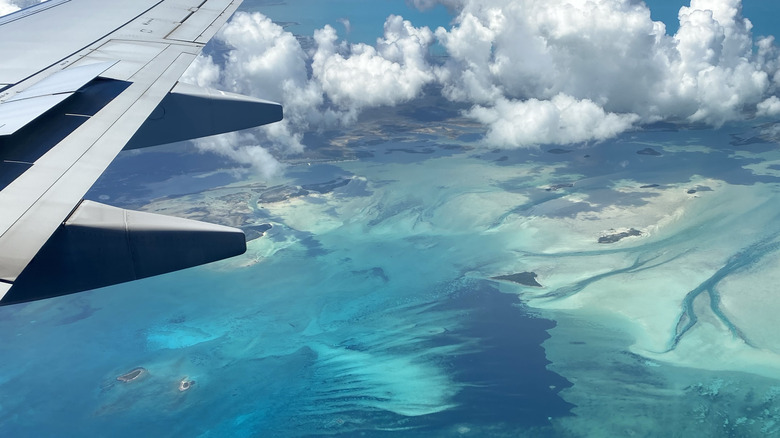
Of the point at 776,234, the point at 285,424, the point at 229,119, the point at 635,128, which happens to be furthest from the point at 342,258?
the point at 635,128

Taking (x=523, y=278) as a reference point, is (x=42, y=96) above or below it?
above

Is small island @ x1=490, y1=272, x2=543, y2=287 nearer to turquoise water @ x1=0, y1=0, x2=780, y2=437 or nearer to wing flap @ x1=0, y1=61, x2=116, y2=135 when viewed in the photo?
turquoise water @ x1=0, y1=0, x2=780, y2=437

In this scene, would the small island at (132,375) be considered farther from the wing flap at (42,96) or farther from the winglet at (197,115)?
the wing flap at (42,96)

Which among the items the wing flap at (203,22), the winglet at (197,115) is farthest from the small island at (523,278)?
the winglet at (197,115)

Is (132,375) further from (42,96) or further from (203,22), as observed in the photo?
(42,96)

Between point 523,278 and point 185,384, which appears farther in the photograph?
point 523,278

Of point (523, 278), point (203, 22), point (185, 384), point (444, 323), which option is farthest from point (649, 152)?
point (203, 22)

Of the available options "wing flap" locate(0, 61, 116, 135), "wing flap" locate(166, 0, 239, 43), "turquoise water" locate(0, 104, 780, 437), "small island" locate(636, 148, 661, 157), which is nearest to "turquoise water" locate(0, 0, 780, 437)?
"turquoise water" locate(0, 104, 780, 437)
